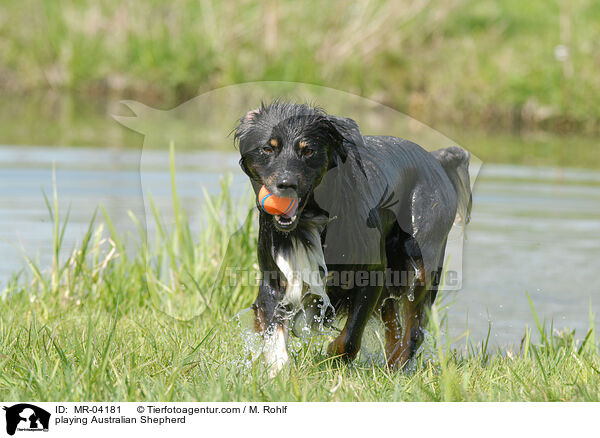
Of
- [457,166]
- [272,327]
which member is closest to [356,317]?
[272,327]

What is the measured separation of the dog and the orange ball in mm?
24

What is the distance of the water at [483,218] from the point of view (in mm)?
6656

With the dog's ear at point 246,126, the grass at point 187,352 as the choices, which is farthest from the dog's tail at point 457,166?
the dog's ear at point 246,126

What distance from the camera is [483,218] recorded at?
32.6 ft

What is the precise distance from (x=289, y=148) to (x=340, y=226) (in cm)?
46

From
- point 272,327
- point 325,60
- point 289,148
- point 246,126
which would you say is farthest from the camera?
point 325,60

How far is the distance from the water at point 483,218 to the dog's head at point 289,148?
166cm

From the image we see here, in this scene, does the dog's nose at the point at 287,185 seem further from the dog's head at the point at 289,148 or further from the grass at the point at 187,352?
the grass at the point at 187,352

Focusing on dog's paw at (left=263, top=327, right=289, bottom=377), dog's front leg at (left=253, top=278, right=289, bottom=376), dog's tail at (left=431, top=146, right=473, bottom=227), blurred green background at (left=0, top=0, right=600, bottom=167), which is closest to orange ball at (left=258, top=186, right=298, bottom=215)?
dog's front leg at (left=253, top=278, right=289, bottom=376)

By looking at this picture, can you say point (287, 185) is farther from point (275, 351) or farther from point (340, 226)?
point (275, 351)
